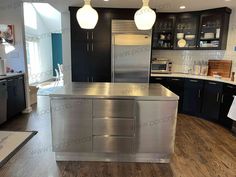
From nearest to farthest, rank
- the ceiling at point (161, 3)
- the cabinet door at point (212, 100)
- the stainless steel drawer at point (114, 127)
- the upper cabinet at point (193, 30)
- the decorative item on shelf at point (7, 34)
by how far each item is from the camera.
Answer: the stainless steel drawer at point (114, 127) → the ceiling at point (161, 3) → the cabinet door at point (212, 100) → the decorative item on shelf at point (7, 34) → the upper cabinet at point (193, 30)

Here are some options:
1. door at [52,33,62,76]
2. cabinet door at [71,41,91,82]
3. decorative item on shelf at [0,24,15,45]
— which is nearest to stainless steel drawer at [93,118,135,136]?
cabinet door at [71,41,91,82]

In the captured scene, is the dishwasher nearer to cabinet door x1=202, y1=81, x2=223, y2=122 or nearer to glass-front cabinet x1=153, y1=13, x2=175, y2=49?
glass-front cabinet x1=153, y1=13, x2=175, y2=49

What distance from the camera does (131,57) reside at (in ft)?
13.9

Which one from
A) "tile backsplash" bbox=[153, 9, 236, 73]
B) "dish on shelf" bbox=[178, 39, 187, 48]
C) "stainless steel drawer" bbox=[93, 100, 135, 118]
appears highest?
"dish on shelf" bbox=[178, 39, 187, 48]

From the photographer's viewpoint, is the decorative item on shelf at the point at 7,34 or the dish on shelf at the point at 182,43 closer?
the decorative item on shelf at the point at 7,34

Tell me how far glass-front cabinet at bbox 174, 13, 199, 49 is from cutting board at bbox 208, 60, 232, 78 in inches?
23.2

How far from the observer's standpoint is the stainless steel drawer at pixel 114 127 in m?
2.36

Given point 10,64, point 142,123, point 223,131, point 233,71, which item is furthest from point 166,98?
point 10,64

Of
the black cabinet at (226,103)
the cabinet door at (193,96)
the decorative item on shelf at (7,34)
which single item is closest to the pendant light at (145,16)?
the black cabinet at (226,103)

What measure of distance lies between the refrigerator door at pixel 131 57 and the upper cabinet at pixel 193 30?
661mm

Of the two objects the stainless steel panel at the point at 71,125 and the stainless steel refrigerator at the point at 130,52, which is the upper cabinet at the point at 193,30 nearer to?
the stainless steel refrigerator at the point at 130,52

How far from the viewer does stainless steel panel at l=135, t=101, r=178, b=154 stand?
90.9 inches

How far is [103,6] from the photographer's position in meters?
4.07

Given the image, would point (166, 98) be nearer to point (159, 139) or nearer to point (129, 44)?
point (159, 139)
